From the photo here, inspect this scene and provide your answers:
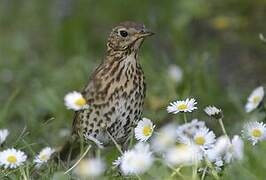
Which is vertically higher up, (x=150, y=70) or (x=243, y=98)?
(x=150, y=70)

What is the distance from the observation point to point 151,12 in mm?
9211

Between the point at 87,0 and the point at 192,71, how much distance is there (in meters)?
3.10

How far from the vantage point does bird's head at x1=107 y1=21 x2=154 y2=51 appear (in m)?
5.60

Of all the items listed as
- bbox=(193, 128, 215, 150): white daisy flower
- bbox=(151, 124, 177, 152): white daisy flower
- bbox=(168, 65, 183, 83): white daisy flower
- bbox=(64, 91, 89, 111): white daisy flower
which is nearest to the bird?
bbox=(64, 91, 89, 111): white daisy flower

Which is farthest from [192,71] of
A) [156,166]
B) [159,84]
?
[156,166]

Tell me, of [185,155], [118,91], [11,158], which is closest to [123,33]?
[118,91]

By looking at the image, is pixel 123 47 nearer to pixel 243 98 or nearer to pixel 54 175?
pixel 54 175

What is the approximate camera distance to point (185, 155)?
4.50 m

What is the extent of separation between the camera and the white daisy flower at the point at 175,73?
24.6ft

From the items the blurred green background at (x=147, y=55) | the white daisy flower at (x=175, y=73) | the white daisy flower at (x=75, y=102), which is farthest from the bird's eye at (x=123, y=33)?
the white daisy flower at (x=175, y=73)

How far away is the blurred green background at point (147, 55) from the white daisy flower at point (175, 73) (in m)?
0.04

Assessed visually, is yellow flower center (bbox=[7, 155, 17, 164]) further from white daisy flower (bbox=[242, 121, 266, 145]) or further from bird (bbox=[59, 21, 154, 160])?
white daisy flower (bbox=[242, 121, 266, 145])

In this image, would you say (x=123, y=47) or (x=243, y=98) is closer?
(x=123, y=47)

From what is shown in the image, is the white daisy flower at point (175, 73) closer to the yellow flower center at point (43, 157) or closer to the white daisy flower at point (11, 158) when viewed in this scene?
the yellow flower center at point (43, 157)
